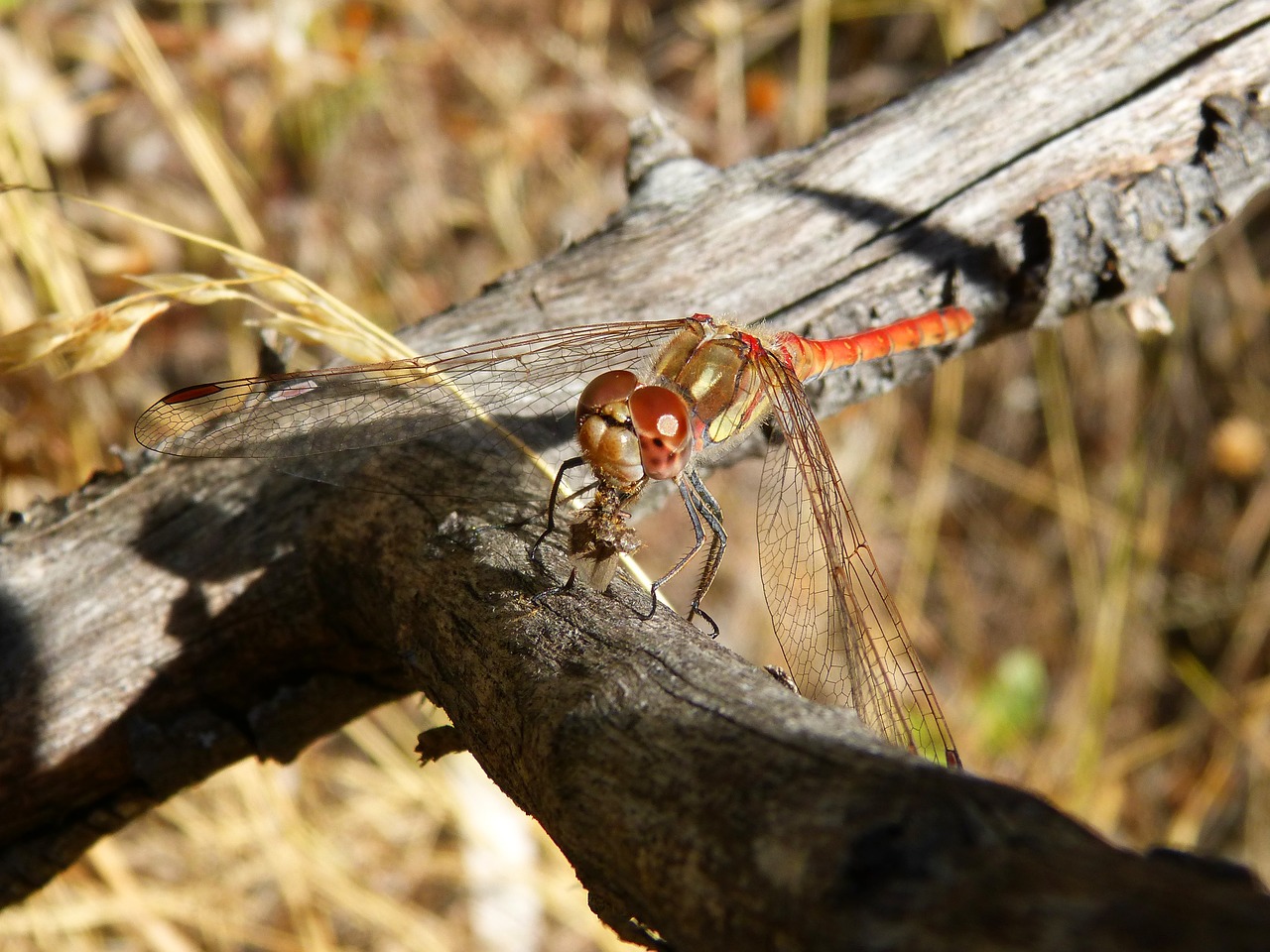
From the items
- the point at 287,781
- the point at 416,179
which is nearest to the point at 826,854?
the point at 287,781

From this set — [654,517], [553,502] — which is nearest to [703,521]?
[553,502]

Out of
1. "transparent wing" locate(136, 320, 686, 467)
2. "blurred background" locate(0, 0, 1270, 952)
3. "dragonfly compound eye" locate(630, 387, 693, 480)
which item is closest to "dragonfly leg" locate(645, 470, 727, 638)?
"dragonfly compound eye" locate(630, 387, 693, 480)

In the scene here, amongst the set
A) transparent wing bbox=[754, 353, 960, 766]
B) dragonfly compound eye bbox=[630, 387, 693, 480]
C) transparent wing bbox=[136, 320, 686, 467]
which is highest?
transparent wing bbox=[136, 320, 686, 467]

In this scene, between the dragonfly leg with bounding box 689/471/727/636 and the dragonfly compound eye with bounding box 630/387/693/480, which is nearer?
the dragonfly compound eye with bounding box 630/387/693/480

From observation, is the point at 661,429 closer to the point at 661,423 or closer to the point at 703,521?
the point at 661,423

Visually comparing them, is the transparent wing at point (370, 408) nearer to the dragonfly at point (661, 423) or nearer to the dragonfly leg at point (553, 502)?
the dragonfly at point (661, 423)

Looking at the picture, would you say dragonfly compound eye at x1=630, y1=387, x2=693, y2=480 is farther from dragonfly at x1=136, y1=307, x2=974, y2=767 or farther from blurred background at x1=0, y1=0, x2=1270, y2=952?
blurred background at x1=0, y1=0, x2=1270, y2=952

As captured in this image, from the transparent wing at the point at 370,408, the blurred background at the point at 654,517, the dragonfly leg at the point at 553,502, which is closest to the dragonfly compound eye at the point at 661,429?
the dragonfly leg at the point at 553,502
